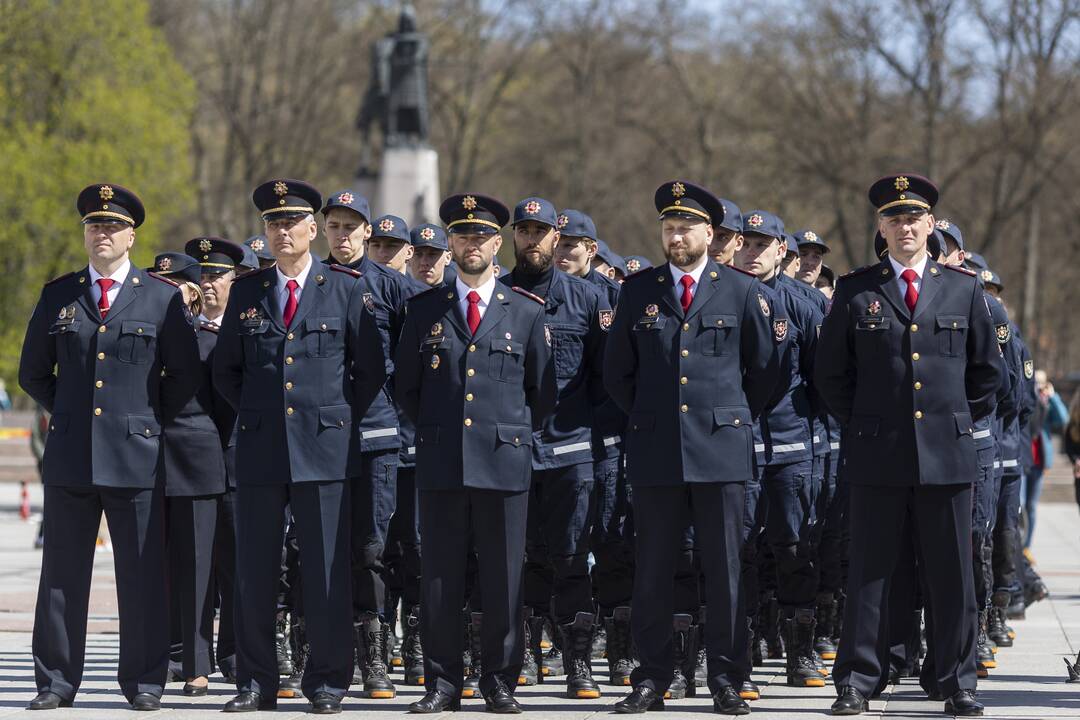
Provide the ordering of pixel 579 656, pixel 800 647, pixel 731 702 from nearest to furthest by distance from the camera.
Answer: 1. pixel 731 702
2. pixel 579 656
3. pixel 800 647

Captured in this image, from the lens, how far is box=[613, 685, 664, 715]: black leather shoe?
8.25 meters

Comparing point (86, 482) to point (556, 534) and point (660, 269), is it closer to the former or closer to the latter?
point (556, 534)

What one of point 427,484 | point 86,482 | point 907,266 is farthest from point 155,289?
point 907,266

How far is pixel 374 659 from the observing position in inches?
353

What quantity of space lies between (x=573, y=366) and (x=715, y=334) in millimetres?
1070

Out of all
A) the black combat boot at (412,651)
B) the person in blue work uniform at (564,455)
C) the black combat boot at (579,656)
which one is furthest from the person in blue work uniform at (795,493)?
the black combat boot at (412,651)

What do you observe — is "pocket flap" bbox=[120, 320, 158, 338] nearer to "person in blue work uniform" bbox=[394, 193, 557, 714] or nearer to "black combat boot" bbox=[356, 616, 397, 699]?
"person in blue work uniform" bbox=[394, 193, 557, 714]

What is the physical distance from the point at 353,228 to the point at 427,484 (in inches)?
78.8

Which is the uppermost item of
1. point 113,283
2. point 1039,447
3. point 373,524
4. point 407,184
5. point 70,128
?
point 70,128

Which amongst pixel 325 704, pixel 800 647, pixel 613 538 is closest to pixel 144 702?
pixel 325 704

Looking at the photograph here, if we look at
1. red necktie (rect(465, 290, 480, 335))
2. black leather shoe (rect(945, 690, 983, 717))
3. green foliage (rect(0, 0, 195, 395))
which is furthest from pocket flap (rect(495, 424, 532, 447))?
green foliage (rect(0, 0, 195, 395))

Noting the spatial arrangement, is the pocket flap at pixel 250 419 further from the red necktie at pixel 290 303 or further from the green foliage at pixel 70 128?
the green foliage at pixel 70 128

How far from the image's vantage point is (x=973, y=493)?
361 inches

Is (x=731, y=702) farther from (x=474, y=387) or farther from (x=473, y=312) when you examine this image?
(x=473, y=312)
